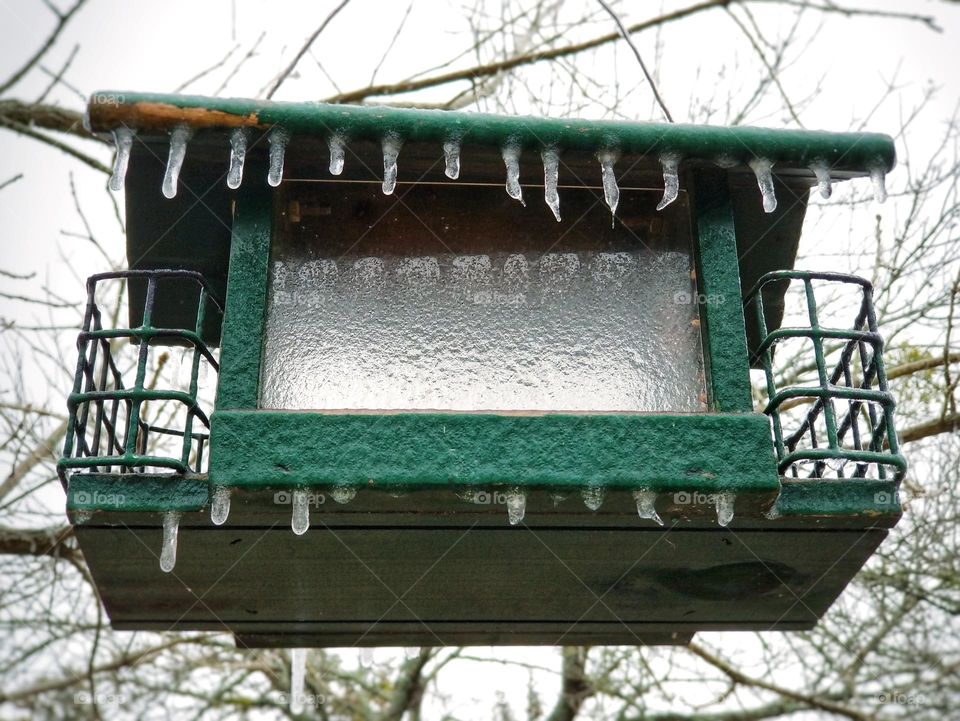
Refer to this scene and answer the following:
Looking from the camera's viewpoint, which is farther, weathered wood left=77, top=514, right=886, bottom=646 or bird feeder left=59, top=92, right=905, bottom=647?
weathered wood left=77, top=514, right=886, bottom=646

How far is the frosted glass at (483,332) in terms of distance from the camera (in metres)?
2.62

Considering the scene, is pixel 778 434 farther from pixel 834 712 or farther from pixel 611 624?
pixel 834 712

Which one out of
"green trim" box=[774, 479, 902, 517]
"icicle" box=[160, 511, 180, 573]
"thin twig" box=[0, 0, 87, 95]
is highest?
"thin twig" box=[0, 0, 87, 95]

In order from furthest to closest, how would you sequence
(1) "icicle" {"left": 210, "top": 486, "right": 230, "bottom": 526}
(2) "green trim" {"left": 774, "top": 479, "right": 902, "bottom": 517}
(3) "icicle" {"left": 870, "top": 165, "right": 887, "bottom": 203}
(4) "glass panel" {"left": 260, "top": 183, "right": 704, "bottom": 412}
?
1. (3) "icicle" {"left": 870, "top": 165, "right": 887, "bottom": 203}
2. (4) "glass panel" {"left": 260, "top": 183, "right": 704, "bottom": 412}
3. (2) "green trim" {"left": 774, "top": 479, "right": 902, "bottom": 517}
4. (1) "icicle" {"left": 210, "top": 486, "right": 230, "bottom": 526}

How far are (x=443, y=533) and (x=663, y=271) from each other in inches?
37.5

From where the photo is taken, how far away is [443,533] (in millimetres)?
2502

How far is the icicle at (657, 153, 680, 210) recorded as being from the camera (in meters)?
2.64

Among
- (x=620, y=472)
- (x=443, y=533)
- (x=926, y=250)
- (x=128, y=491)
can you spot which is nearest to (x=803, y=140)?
(x=620, y=472)

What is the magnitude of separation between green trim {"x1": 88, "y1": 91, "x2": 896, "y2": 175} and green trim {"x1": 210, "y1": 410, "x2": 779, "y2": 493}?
747 mm

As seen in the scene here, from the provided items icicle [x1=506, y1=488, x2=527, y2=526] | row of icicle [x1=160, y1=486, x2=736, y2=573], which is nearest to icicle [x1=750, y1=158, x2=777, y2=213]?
row of icicle [x1=160, y1=486, x2=736, y2=573]

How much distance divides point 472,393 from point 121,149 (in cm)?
108

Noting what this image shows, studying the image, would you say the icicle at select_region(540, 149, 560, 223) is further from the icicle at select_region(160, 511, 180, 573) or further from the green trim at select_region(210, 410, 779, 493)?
the icicle at select_region(160, 511, 180, 573)

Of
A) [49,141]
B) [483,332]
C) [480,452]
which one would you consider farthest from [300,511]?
[49,141]

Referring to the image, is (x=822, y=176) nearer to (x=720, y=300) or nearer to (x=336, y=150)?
(x=720, y=300)
